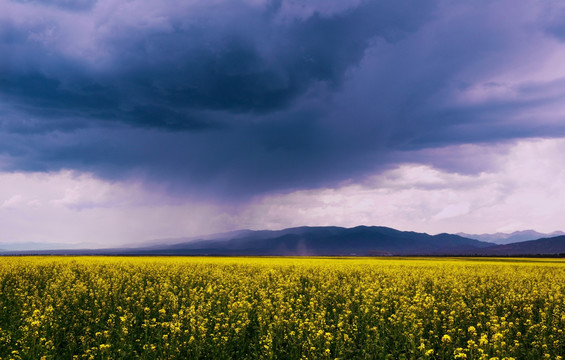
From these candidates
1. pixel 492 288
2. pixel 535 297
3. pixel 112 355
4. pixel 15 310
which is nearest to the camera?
pixel 112 355

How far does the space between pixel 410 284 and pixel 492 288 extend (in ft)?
14.5

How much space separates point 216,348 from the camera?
372 inches

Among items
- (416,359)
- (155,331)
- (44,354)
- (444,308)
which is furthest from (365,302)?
(44,354)

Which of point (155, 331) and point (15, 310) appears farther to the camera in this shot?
point (15, 310)

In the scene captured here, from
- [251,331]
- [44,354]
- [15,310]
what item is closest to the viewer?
[44,354]

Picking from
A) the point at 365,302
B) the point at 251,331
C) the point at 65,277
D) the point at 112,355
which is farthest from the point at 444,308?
the point at 65,277

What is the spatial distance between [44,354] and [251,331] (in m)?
6.31

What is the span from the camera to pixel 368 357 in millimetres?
9516

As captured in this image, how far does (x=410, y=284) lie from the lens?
2105cm

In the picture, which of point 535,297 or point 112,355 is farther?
point 535,297

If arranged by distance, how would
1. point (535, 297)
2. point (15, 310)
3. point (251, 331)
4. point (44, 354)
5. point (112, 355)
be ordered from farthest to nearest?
point (535, 297), point (15, 310), point (251, 331), point (112, 355), point (44, 354)

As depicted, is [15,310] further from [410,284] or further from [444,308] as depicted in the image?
[410,284]

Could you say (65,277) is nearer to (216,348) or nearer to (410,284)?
(216,348)

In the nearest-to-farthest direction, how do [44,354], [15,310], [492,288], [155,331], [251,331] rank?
[44,354] < [155,331] < [251,331] < [15,310] < [492,288]
